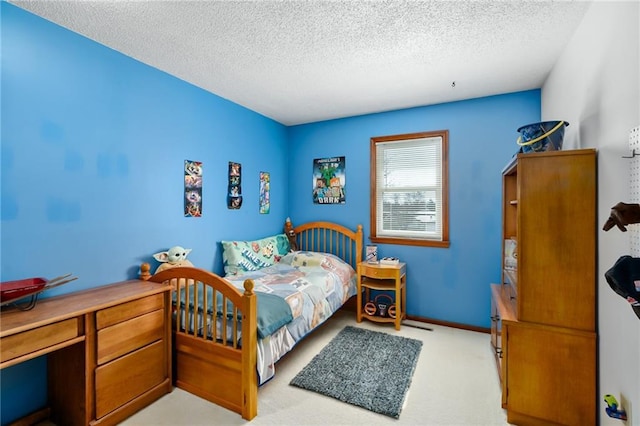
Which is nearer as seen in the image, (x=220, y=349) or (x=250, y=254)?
(x=220, y=349)

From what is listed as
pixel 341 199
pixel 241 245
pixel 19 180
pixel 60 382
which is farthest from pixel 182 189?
pixel 341 199

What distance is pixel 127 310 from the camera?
74.4 inches

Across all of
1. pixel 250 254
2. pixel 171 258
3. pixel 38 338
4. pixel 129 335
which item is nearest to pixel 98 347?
pixel 129 335

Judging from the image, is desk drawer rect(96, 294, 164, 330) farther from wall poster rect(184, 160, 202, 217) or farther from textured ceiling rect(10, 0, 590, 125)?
textured ceiling rect(10, 0, 590, 125)

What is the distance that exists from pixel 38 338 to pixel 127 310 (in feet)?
1.49

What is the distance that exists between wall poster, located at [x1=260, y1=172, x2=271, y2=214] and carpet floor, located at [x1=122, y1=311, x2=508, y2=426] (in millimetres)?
1867

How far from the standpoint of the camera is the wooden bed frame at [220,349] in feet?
6.13

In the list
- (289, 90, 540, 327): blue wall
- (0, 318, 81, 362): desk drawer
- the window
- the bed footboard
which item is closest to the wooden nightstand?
(289, 90, 540, 327): blue wall

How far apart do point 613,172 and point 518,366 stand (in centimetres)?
122

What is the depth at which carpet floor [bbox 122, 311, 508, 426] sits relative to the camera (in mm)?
1867

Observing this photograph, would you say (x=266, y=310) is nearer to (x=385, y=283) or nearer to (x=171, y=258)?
(x=171, y=258)

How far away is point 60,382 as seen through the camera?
1.82m

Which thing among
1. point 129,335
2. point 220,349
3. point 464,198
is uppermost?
point 464,198

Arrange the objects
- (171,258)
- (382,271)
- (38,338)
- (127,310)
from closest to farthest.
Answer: (38,338), (127,310), (171,258), (382,271)
